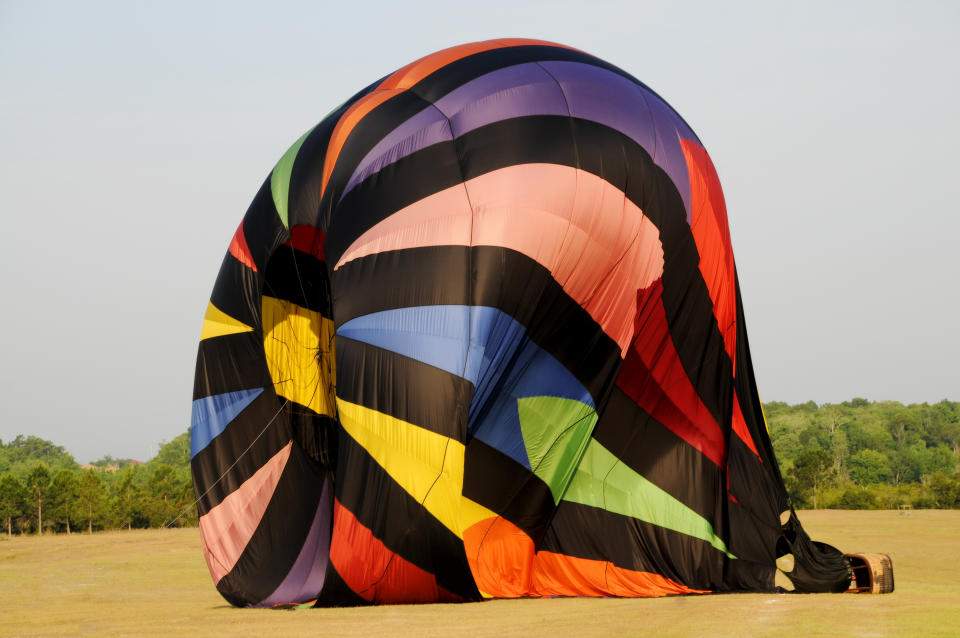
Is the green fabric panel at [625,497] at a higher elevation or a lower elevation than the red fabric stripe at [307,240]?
lower

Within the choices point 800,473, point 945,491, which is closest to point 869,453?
point 800,473

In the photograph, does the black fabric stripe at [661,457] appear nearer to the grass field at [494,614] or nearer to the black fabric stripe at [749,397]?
the black fabric stripe at [749,397]

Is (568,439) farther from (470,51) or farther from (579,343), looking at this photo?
(470,51)

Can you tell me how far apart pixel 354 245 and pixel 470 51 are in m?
2.92

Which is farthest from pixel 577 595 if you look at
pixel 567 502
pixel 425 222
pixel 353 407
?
pixel 425 222

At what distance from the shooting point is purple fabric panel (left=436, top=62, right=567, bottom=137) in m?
9.24

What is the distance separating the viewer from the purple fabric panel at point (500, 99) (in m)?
9.24

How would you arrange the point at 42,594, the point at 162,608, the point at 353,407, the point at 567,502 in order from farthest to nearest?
the point at 42,594 < the point at 567,502 < the point at 162,608 < the point at 353,407

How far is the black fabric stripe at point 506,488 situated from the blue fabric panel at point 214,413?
2892 millimetres

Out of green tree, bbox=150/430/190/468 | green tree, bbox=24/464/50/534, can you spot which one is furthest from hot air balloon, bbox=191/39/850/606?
green tree, bbox=150/430/190/468

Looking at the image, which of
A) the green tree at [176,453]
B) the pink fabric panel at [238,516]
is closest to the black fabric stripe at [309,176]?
the pink fabric panel at [238,516]

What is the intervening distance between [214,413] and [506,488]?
357 centimetres

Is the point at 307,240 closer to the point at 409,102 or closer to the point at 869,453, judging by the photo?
the point at 409,102

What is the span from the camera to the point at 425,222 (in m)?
8.60
